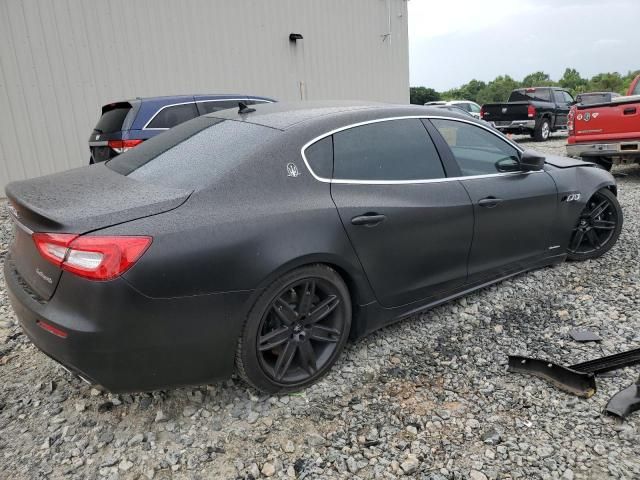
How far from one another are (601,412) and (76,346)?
2.53 meters

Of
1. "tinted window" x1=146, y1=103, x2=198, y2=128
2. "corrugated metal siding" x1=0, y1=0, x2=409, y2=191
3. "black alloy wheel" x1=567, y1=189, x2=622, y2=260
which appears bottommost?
"black alloy wheel" x1=567, y1=189, x2=622, y2=260

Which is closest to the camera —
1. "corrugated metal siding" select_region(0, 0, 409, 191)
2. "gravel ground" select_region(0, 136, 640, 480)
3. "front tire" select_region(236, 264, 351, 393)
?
"gravel ground" select_region(0, 136, 640, 480)

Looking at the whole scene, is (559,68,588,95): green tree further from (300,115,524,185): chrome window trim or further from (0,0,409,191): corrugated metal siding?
(300,115,524,185): chrome window trim

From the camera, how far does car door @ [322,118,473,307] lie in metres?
2.83

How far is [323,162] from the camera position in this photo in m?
2.80

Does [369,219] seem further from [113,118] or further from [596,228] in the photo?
[113,118]

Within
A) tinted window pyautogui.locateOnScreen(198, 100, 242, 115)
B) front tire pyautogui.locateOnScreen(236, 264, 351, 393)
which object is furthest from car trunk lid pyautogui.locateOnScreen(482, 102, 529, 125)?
front tire pyautogui.locateOnScreen(236, 264, 351, 393)

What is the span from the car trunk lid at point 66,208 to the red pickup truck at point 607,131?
297 inches

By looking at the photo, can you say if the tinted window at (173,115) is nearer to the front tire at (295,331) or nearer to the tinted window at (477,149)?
the tinted window at (477,149)

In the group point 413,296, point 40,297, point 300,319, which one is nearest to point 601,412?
point 413,296

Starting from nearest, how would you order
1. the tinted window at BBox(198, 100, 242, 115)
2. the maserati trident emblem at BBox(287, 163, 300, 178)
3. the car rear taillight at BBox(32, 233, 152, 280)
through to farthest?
the car rear taillight at BBox(32, 233, 152, 280) → the maserati trident emblem at BBox(287, 163, 300, 178) → the tinted window at BBox(198, 100, 242, 115)

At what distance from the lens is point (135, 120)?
21.5ft

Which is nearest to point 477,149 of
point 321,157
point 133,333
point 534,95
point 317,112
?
point 317,112

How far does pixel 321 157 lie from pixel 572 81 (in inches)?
2250
